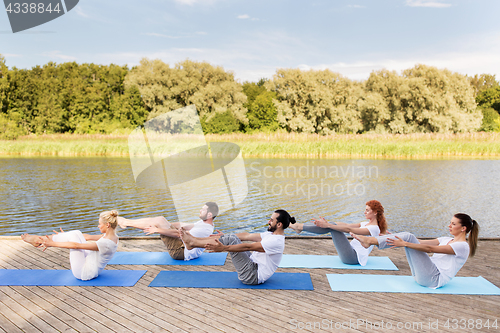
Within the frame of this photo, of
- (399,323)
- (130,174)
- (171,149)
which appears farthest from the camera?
(171,149)

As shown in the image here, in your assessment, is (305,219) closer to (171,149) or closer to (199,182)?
(199,182)

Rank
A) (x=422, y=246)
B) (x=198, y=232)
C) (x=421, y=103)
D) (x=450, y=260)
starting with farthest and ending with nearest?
(x=421, y=103) → (x=198, y=232) → (x=450, y=260) → (x=422, y=246)

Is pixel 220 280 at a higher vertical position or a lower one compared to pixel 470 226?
lower

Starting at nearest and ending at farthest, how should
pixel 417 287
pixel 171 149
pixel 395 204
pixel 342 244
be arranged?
pixel 417 287, pixel 342 244, pixel 395 204, pixel 171 149

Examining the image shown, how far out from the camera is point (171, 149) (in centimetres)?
2684

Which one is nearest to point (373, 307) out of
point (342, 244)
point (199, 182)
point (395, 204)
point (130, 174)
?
point (342, 244)

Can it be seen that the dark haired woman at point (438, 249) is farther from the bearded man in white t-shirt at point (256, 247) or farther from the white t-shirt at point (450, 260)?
the bearded man in white t-shirt at point (256, 247)

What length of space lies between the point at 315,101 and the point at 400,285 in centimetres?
3737

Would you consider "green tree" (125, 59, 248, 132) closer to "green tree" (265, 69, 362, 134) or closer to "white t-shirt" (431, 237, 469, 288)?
"green tree" (265, 69, 362, 134)

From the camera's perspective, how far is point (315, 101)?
39906mm

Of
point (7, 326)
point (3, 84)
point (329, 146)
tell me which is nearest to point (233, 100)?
point (329, 146)

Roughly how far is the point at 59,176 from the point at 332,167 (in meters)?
13.6

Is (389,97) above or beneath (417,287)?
above

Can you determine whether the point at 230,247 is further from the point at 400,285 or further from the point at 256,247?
the point at 400,285
